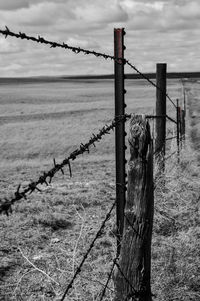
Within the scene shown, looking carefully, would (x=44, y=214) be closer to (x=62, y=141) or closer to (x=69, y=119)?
(x=62, y=141)

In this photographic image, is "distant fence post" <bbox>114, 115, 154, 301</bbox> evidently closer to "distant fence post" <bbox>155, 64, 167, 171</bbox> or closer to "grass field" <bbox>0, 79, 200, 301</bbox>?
"grass field" <bbox>0, 79, 200, 301</bbox>

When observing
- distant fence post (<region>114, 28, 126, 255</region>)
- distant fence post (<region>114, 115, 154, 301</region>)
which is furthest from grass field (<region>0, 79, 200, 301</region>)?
distant fence post (<region>114, 115, 154, 301</region>)

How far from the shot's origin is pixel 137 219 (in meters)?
2.57

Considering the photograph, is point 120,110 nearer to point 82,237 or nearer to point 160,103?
point 82,237

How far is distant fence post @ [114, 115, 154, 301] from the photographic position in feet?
8.27

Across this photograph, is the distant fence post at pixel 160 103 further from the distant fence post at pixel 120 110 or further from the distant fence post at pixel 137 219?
the distant fence post at pixel 137 219

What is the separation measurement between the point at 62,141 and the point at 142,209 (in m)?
13.2

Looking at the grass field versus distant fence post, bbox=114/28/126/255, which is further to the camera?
the grass field

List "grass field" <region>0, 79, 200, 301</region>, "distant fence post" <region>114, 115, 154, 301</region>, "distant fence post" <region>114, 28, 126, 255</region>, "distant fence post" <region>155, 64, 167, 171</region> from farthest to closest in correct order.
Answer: "distant fence post" <region>155, 64, 167, 171</region>
"grass field" <region>0, 79, 200, 301</region>
"distant fence post" <region>114, 28, 126, 255</region>
"distant fence post" <region>114, 115, 154, 301</region>

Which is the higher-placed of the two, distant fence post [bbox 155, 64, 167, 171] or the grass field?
distant fence post [bbox 155, 64, 167, 171]

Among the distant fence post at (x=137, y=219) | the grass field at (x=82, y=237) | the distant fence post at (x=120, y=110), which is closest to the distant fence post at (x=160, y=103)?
the grass field at (x=82, y=237)

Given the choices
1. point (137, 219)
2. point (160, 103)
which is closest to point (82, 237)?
point (137, 219)

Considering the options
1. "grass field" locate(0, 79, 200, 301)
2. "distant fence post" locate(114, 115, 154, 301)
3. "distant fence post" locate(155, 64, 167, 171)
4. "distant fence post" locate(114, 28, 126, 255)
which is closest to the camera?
"distant fence post" locate(114, 115, 154, 301)

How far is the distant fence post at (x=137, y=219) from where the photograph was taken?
2.52m
